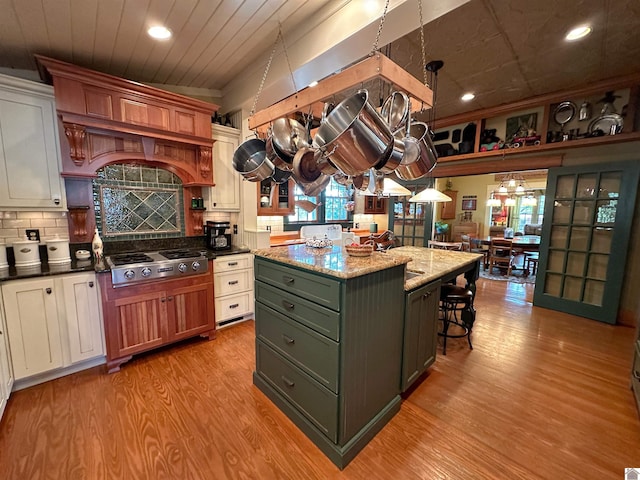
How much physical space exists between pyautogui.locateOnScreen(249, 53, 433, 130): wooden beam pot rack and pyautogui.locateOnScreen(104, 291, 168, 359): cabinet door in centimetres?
192

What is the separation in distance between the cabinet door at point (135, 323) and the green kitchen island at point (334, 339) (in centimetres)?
113

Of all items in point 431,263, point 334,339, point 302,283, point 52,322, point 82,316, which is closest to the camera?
point 334,339

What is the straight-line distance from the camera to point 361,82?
3.92 ft

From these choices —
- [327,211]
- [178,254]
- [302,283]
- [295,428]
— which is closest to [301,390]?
[295,428]

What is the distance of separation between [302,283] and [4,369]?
2.10 m

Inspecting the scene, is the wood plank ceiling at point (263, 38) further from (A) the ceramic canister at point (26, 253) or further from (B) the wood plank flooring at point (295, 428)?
(B) the wood plank flooring at point (295, 428)

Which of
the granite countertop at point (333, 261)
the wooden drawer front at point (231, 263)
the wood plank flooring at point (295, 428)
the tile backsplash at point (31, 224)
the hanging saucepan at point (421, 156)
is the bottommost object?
the wood plank flooring at point (295, 428)

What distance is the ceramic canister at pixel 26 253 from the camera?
2.11 meters

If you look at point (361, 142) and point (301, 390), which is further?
point (301, 390)

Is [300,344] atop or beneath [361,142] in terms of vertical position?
beneath

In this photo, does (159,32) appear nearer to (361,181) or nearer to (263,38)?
(263,38)

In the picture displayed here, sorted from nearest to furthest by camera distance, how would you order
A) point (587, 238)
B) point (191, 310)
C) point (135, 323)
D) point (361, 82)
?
1. point (361, 82)
2. point (135, 323)
3. point (191, 310)
4. point (587, 238)

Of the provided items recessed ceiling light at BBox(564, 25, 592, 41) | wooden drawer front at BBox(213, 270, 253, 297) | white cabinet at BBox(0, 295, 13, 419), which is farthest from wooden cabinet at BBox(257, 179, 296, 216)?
recessed ceiling light at BBox(564, 25, 592, 41)

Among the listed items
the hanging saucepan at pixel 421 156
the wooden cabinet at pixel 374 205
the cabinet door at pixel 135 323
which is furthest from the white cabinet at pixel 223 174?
the wooden cabinet at pixel 374 205
